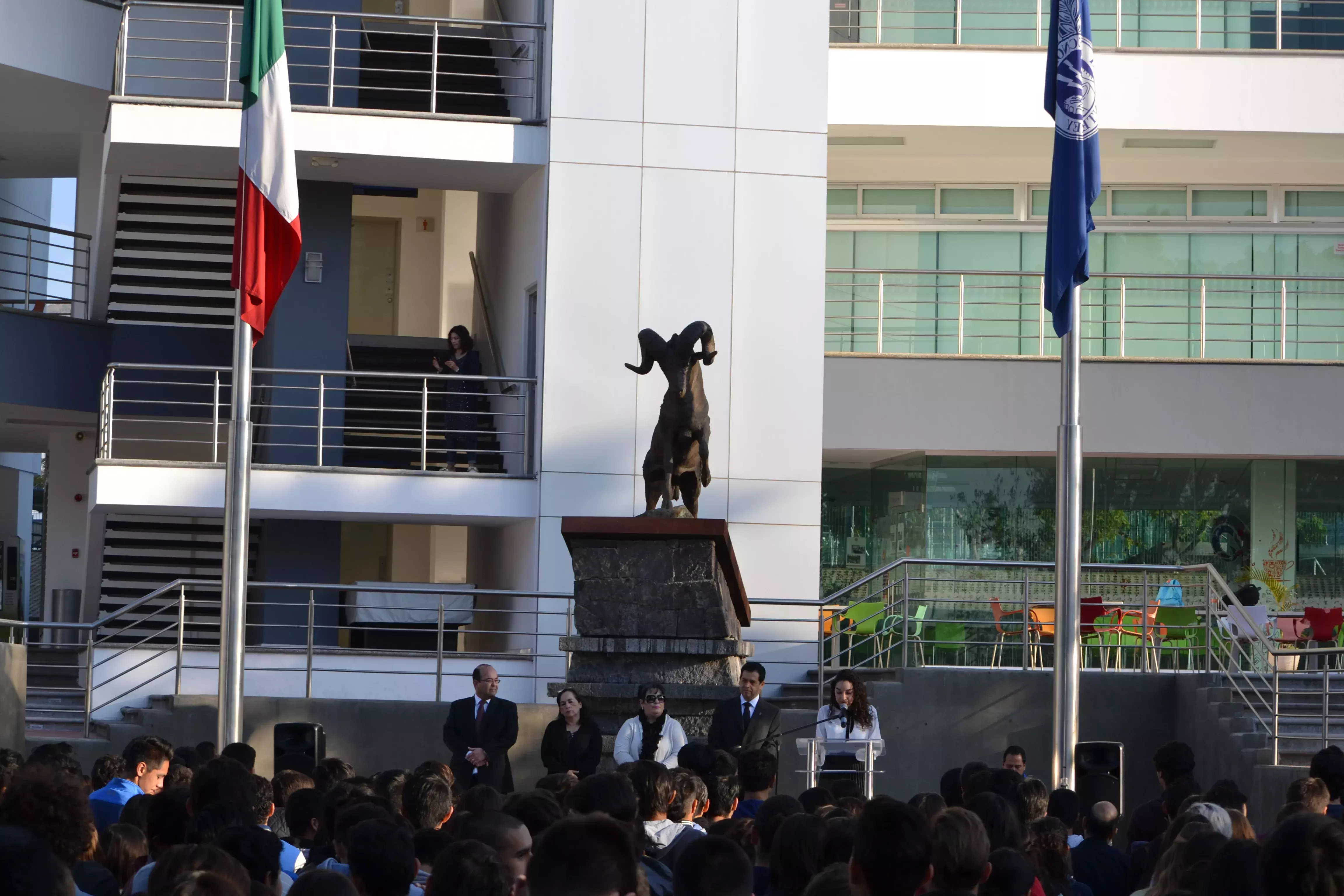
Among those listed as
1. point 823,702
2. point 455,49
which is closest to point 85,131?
point 455,49

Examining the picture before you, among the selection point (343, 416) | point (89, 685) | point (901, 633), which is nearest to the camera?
point (89, 685)

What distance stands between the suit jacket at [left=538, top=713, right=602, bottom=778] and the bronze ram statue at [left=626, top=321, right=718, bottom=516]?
190 cm

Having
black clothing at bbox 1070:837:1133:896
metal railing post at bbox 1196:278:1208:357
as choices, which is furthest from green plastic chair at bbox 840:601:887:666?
black clothing at bbox 1070:837:1133:896

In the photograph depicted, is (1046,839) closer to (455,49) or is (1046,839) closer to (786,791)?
(786,791)

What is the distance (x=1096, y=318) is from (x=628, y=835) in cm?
1814

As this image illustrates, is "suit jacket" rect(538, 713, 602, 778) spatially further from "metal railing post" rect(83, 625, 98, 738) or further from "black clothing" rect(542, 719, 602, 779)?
"metal railing post" rect(83, 625, 98, 738)

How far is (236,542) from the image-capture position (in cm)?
1091

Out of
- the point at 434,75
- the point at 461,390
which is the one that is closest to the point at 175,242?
the point at 461,390

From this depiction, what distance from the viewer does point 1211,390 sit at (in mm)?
19875

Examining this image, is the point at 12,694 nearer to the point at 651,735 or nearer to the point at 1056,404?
the point at 651,735

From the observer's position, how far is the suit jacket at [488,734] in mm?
11617

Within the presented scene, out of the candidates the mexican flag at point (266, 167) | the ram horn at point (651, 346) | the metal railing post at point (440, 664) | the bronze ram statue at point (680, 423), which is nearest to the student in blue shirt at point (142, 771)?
the mexican flag at point (266, 167)

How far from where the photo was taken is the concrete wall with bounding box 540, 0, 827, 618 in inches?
675

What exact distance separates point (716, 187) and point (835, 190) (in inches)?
186
